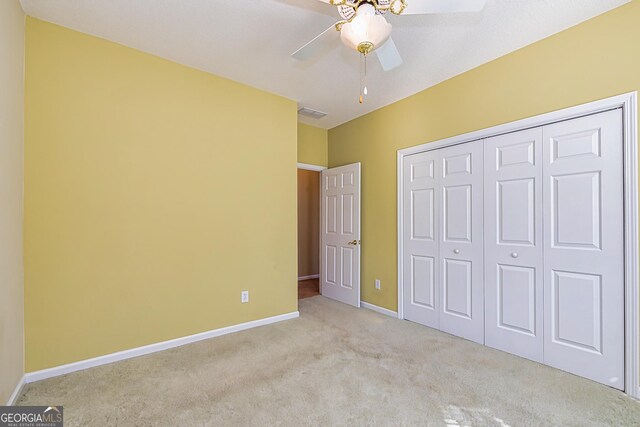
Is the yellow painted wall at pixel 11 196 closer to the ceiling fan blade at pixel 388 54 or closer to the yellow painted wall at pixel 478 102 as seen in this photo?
the ceiling fan blade at pixel 388 54

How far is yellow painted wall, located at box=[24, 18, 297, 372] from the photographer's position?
2.13 m

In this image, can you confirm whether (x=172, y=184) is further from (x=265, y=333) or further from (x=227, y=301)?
(x=265, y=333)

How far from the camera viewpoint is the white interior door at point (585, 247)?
2.01m

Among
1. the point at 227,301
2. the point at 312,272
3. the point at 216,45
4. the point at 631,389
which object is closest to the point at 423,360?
the point at 631,389

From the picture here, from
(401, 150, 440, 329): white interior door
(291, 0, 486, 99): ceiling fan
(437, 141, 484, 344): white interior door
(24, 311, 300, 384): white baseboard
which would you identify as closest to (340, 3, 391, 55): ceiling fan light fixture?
(291, 0, 486, 99): ceiling fan

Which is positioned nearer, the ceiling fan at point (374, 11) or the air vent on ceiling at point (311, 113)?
the ceiling fan at point (374, 11)

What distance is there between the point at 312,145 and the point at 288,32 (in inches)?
84.9

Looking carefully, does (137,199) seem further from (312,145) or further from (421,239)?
(421,239)

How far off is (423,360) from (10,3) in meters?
3.84

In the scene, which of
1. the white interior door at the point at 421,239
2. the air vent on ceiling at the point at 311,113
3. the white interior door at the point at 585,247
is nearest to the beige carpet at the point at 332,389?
the white interior door at the point at 585,247

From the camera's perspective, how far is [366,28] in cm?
152

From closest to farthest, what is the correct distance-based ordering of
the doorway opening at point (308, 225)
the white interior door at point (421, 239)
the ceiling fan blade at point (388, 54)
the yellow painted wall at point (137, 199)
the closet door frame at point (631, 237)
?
1. the ceiling fan blade at point (388, 54)
2. the closet door frame at point (631, 237)
3. the yellow painted wall at point (137, 199)
4. the white interior door at point (421, 239)
5. the doorway opening at point (308, 225)

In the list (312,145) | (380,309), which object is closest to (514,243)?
(380,309)

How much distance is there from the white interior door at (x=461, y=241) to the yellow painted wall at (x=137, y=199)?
1851mm
